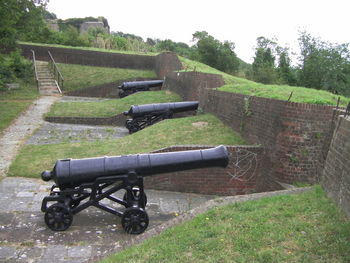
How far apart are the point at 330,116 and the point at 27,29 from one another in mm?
20052

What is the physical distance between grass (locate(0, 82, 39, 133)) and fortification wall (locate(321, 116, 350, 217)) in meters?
10.0

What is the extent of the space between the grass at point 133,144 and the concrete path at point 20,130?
0.24 metres

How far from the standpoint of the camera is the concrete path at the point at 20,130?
29.4ft

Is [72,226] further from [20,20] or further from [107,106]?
[20,20]

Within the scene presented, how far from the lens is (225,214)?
459 cm

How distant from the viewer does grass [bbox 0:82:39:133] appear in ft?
41.7

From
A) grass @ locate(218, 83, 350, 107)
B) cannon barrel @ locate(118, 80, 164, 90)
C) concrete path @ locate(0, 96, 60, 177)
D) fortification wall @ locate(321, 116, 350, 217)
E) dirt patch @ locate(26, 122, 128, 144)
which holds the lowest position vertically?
dirt patch @ locate(26, 122, 128, 144)

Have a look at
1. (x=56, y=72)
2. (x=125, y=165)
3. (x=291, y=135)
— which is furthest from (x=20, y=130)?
(x=56, y=72)

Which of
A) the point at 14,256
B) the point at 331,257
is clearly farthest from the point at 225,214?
A: the point at 14,256

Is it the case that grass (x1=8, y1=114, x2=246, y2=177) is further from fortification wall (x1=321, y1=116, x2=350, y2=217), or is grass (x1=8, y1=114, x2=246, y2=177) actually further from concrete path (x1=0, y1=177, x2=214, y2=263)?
fortification wall (x1=321, y1=116, x2=350, y2=217)

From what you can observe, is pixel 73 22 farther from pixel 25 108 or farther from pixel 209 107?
pixel 209 107

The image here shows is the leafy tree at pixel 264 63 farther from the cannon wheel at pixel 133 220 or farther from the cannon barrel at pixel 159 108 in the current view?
the cannon wheel at pixel 133 220

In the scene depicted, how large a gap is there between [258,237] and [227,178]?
4.06 metres

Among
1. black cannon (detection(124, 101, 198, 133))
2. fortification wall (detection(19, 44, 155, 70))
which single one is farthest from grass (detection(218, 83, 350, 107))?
fortification wall (detection(19, 44, 155, 70))
